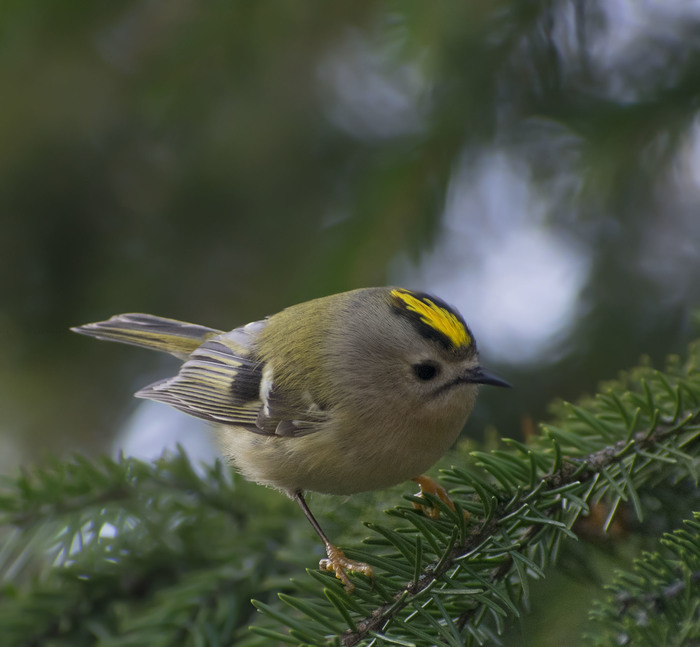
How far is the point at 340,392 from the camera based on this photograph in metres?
1.49

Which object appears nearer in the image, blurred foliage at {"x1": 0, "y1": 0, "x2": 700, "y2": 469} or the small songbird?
the small songbird

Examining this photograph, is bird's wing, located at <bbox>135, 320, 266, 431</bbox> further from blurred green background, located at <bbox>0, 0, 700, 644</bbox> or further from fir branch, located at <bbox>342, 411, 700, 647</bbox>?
fir branch, located at <bbox>342, 411, 700, 647</bbox>

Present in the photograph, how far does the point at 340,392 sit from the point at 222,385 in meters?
0.40

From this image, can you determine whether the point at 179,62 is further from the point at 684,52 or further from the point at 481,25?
the point at 684,52

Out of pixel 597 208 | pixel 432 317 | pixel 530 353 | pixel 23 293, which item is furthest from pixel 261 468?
pixel 23 293

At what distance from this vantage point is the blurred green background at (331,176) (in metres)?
1.58

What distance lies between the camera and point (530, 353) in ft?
6.03

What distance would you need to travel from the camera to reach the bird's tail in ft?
6.11

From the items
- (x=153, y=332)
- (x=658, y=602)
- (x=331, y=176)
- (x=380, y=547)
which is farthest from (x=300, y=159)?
(x=658, y=602)

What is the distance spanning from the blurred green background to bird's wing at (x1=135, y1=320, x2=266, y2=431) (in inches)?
10.8

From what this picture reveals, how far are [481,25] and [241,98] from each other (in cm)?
88

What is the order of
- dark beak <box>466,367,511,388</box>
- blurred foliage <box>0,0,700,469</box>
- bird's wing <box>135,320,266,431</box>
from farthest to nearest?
bird's wing <box>135,320,266,431</box>
blurred foliage <box>0,0,700,469</box>
dark beak <box>466,367,511,388</box>

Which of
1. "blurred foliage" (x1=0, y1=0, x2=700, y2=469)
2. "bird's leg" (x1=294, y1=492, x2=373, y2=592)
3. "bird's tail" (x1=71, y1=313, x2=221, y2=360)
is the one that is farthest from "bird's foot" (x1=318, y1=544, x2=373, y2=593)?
"bird's tail" (x1=71, y1=313, x2=221, y2=360)

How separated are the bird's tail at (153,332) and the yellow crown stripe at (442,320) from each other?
70 centimetres
